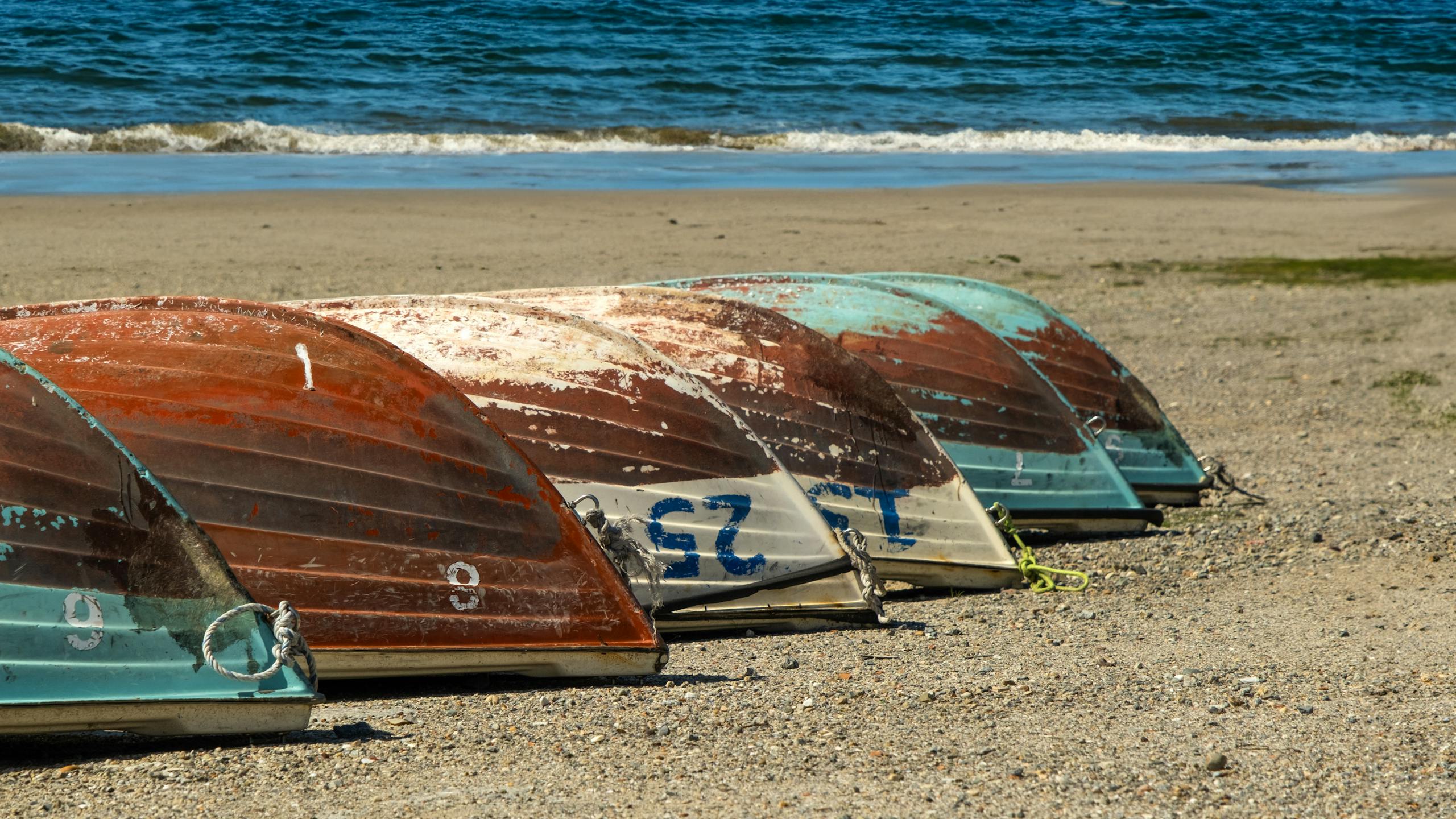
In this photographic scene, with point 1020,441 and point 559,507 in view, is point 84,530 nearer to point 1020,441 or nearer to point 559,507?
point 559,507

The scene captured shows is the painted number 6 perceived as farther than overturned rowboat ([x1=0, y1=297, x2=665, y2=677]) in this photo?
No

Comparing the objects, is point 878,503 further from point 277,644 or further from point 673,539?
point 277,644

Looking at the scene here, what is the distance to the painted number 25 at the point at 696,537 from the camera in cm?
403

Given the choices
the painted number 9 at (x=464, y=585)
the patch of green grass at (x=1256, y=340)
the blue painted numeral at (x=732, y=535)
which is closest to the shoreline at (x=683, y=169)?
the patch of green grass at (x=1256, y=340)

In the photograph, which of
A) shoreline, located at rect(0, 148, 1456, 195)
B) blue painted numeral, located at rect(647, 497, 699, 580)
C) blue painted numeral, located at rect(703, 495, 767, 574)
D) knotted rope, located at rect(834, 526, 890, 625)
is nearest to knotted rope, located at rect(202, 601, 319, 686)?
blue painted numeral, located at rect(647, 497, 699, 580)

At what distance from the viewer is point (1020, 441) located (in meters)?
5.41

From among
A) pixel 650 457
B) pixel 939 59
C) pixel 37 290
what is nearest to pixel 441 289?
pixel 37 290

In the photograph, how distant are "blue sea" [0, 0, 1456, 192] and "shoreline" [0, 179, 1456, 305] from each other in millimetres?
1498

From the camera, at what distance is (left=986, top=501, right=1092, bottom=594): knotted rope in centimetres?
498

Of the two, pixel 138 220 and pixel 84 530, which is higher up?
pixel 84 530

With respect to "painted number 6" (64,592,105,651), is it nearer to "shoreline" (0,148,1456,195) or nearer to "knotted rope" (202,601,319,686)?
"knotted rope" (202,601,319,686)

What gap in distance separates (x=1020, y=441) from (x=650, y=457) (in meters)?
1.93

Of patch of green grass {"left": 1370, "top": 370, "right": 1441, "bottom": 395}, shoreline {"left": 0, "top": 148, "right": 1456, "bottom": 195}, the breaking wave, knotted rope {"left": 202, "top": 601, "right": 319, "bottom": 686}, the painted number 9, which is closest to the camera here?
knotted rope {"left": 202, "top": 601, "right": 319, "bottom": 686}

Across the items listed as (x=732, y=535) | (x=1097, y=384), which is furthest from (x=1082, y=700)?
(x=1097, y=384)
